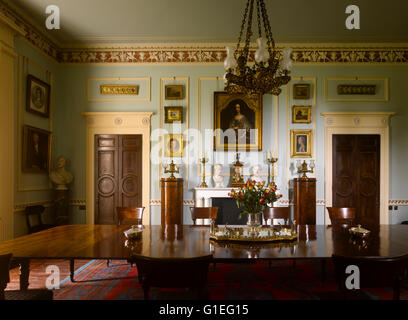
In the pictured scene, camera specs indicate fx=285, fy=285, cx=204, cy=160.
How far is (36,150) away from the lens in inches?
208

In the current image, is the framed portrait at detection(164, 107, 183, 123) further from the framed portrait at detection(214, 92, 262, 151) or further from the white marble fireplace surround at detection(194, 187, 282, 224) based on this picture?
the white marble fireplace surround at detection(194, 187, 282, 224)

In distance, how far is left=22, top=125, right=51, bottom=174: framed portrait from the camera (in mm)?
5000

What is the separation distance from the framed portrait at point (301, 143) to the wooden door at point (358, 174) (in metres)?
0.56

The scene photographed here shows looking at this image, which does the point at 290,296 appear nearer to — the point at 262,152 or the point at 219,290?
the point at 219,290

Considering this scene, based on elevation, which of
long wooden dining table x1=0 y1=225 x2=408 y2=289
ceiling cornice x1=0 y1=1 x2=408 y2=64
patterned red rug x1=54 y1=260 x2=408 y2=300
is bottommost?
patterned red rug x1=54 y1=260 x2=408 y2=300

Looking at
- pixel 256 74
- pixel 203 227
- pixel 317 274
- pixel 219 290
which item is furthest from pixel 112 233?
pixel 317 274

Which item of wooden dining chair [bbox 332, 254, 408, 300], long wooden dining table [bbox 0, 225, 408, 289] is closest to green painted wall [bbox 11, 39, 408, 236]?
long wooden dining table [bbox 0, 225, 408, 289]

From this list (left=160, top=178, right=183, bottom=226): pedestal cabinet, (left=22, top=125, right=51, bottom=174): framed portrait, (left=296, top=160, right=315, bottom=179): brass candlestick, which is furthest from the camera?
(left=296, top=160, right=315, bottom=179): brass candlestick

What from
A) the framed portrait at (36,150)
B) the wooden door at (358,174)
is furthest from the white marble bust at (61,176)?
the wooden door at (358,174)

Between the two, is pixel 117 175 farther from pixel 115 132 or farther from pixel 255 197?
pixel 255 197

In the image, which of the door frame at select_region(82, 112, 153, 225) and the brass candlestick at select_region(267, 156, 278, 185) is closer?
the brass candlestick at select_region(267, 156, 278, 185)

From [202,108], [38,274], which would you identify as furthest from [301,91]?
[38,274]

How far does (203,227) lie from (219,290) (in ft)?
2.33

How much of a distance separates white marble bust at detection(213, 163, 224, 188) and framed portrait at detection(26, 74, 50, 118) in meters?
3.54
